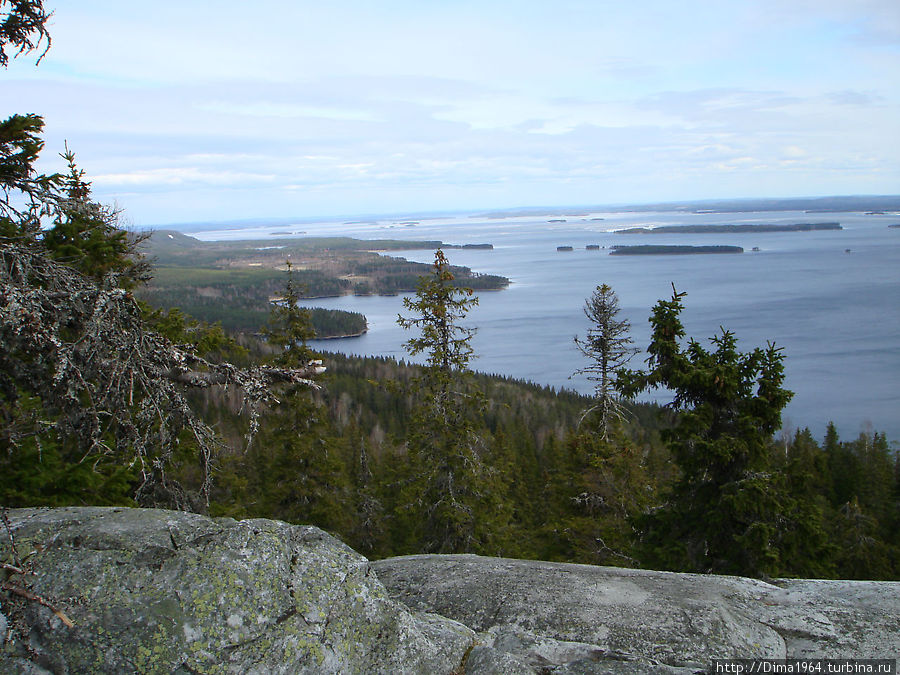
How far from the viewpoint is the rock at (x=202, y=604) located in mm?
3793

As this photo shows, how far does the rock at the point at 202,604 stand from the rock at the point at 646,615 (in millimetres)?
789

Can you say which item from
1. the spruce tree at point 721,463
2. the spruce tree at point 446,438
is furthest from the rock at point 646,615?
the spruce tree at point 446,438

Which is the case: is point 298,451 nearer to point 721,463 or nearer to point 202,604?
point 721,463

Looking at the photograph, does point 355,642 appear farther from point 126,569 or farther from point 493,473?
point 493,473

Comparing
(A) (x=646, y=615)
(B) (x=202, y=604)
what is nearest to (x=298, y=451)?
(A) (x=646, y=615)

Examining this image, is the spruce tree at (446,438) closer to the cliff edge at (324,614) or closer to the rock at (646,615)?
the rock at (646,615)

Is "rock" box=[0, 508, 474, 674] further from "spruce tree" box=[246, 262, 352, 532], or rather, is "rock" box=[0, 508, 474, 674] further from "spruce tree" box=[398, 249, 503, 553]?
"spruce tree" box=[246, 262, 352, 532]

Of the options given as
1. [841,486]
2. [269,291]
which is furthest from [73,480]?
[269,291]

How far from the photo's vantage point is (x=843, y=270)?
158 m

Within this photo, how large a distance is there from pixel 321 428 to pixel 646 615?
51.3ft

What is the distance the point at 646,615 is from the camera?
213 inches

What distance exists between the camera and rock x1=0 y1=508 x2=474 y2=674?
12.4 ft

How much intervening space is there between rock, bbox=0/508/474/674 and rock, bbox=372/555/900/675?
0.79 metres

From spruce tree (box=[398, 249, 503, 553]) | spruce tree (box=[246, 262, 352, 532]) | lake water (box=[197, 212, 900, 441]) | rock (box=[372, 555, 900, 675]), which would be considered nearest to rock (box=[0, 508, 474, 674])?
rock (box=[372, 555, 900, 675])
